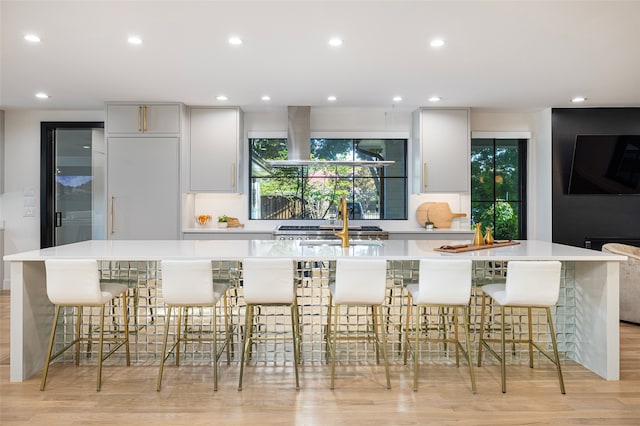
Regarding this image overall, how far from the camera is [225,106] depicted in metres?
5.58

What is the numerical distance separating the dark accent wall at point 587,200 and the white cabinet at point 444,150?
3.90 feet

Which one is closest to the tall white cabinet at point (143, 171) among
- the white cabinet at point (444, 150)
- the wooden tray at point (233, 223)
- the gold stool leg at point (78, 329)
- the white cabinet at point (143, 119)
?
the white cabinet at point (143, 119)

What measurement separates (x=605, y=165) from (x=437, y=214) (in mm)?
2202

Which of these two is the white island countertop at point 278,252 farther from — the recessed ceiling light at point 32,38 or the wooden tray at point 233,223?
the wooden tray at point 233,223

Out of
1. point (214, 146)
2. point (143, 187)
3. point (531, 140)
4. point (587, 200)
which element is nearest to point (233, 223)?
point (214, 146)

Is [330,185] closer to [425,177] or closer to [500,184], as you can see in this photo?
[425,177]

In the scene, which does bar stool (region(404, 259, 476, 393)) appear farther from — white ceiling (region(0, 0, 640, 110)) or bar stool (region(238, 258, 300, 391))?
white ceiling (region(0, 0, 640, 110))

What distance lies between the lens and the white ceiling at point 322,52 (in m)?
2.89

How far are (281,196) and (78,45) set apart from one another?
327 centimetres

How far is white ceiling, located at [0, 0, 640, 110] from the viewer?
9.48ft

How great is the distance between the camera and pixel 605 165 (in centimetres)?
561

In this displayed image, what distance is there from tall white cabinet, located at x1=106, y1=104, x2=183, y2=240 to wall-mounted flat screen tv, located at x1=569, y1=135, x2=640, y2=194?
511 centimetres

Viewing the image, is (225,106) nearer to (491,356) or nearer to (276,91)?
(276,91)

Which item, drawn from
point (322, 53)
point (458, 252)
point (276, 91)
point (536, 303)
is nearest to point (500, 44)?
point (322, 53)
